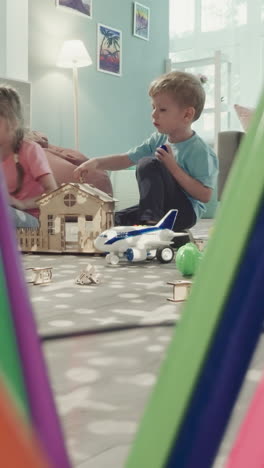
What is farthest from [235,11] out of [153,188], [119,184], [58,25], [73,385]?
[73,385]

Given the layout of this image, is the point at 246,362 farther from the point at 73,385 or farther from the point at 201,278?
the point at 73,385

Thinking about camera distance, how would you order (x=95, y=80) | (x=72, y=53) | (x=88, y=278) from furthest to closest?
(x=95, y=80)
(x=72, y=53)
(x=88, y=278)

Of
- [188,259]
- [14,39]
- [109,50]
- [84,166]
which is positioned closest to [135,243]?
[188,259]

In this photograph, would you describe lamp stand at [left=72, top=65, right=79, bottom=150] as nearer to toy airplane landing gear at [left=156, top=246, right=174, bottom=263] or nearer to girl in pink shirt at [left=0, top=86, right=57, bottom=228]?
girl in pink shirt at [left=0, top=86, right=57, bottom=228]

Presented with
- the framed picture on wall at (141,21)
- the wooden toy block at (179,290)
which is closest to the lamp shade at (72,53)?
the framed picture on wall at (141,21)

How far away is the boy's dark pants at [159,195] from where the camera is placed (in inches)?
61.5

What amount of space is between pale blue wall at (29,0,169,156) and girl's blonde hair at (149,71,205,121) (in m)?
1.31

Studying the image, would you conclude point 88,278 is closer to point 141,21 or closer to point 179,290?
point 179,290

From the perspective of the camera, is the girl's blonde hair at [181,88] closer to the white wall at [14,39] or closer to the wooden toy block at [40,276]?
the wooden toy block at [40,276]

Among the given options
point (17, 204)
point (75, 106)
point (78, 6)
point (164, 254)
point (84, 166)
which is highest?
point (78, 6)

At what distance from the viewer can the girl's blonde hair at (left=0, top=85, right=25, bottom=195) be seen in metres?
1.49

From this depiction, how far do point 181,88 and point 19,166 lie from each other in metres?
0.50

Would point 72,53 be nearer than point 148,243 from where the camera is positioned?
No

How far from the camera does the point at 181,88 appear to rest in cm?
155
